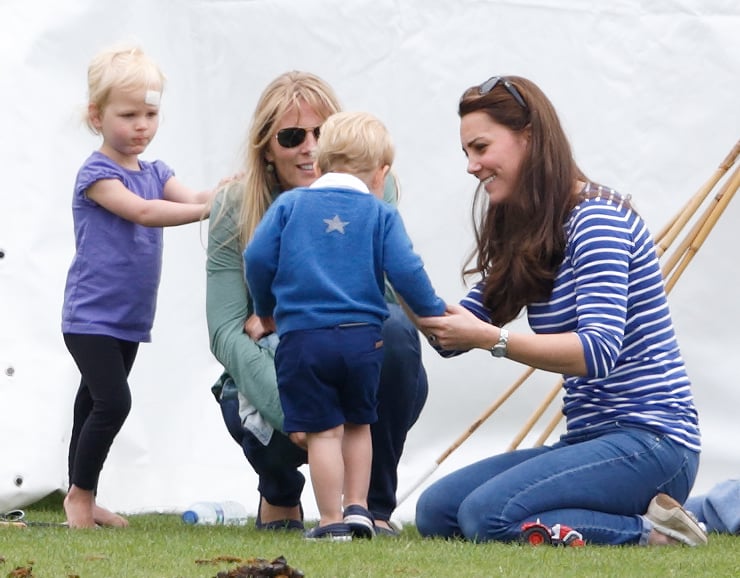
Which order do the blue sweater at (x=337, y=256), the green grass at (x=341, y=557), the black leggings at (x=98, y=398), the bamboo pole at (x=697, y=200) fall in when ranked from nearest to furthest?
the green grass at (x=341, y=557) → the blue sweater at (x=337, y=256) → the black leggings at (x=98, y=398) → the bamboo pole at (x=697, y=200)

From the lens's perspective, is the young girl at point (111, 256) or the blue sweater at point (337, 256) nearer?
the blue sweater at point (337, 256)

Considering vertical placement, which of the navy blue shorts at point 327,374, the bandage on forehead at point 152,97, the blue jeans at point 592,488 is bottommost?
the blue jeans at point 592,488

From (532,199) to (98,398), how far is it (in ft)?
3.38

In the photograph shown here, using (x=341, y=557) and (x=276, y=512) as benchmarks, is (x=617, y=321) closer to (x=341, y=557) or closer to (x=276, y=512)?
(x=341, y=557)

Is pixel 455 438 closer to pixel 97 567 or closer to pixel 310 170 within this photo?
pixel 310 170

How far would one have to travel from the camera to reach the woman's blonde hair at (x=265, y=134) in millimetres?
3230

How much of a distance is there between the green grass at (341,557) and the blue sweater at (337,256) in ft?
1.35

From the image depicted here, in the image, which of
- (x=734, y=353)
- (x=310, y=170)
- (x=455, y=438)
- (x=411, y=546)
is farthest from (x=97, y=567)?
(x=734, y=353)

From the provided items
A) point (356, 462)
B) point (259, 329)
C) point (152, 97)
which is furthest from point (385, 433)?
point (152, 97)

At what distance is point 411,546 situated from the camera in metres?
2.76

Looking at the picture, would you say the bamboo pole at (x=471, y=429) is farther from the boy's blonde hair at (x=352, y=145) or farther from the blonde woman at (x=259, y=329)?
the boy's blonde hair at (x=352, y=145)

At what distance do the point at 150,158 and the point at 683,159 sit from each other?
1.30 meters

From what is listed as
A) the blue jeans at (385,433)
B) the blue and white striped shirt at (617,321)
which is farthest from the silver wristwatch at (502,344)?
the blue jeans at (385,433)

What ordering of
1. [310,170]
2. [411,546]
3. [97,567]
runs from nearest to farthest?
1. [97,567]
2. [411,546]
3. [310,170]
